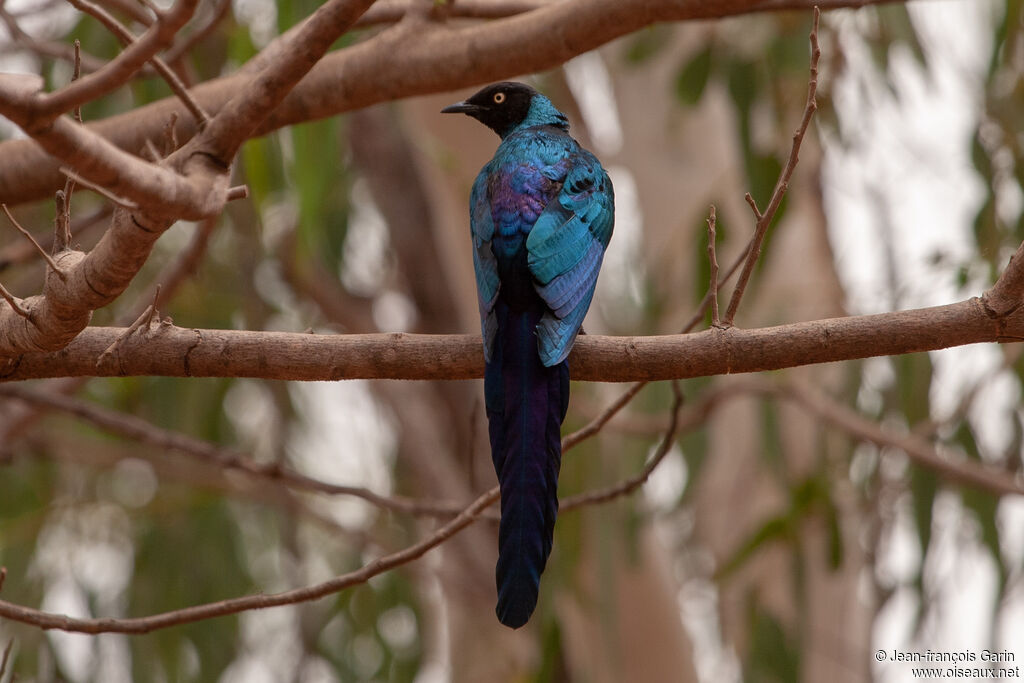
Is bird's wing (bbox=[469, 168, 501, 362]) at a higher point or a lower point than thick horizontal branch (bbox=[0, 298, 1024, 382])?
higher

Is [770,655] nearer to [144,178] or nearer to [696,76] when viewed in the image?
[696,76]

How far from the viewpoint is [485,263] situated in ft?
8.88

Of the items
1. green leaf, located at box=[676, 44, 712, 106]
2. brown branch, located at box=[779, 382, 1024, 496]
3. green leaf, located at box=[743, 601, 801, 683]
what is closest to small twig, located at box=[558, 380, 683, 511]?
brown branch, located at box=[779, 382, 1024, 496]

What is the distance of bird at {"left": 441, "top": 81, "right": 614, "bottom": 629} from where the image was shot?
2.19 meters

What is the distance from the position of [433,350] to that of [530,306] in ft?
1.21

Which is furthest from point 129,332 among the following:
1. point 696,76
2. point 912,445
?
point 696,76

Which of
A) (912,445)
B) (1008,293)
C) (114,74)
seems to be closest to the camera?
(114,74)

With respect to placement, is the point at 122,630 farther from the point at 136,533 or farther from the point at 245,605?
the point at 136,533

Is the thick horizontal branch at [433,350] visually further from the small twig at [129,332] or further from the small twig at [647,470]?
the small twig at [647,470]

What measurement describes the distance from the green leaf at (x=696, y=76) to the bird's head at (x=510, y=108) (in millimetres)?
1322

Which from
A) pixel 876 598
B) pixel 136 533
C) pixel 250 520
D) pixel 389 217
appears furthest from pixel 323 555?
pixel 876 598

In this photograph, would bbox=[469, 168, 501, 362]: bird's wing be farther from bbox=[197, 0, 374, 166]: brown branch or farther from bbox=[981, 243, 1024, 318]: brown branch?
bbox=[981, 243, 1024, 318]: brown branch

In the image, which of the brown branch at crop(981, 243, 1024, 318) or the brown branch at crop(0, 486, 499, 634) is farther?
the brown branch at crop(0, 486, 499, 634)

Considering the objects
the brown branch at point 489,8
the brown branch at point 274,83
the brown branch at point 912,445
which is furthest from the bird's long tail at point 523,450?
the brown branch at point 912,445
